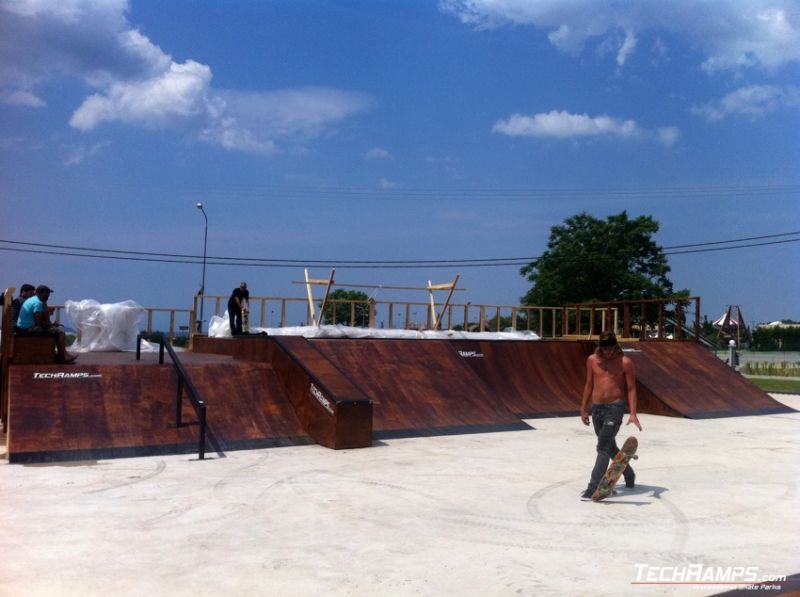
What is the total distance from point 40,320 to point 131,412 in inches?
79.3

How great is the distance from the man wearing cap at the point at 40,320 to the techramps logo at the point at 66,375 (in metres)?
0.56

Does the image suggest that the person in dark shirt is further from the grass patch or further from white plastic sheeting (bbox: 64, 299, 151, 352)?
the grass patch

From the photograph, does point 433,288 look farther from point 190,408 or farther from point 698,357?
point 190,408

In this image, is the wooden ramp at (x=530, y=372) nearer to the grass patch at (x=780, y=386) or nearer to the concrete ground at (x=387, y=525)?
the concrete ground at (x=387, y=525)

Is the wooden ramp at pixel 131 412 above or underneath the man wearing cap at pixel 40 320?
underneath

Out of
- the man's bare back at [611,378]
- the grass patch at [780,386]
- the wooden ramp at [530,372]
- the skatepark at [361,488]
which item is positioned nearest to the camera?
the skatepark at [361,488]

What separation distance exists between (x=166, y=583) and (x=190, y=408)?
609 centimetres

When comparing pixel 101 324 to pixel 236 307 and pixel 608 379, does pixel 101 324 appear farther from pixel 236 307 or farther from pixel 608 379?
pixel 608 379

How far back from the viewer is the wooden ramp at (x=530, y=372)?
14.9 m

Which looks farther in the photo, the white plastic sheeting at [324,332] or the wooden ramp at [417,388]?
the white plastic sheeting at [324,332]

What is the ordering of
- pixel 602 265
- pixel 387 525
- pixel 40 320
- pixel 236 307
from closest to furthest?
pixel 387 525 → pixel 40 320 → pixel 236 307 → pixel 602 265

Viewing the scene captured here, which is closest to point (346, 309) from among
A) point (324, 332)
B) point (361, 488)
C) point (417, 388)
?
point (324, 332)

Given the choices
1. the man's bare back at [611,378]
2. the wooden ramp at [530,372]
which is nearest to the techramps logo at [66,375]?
the man's bare back at [611,378]

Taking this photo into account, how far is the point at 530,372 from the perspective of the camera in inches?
635
